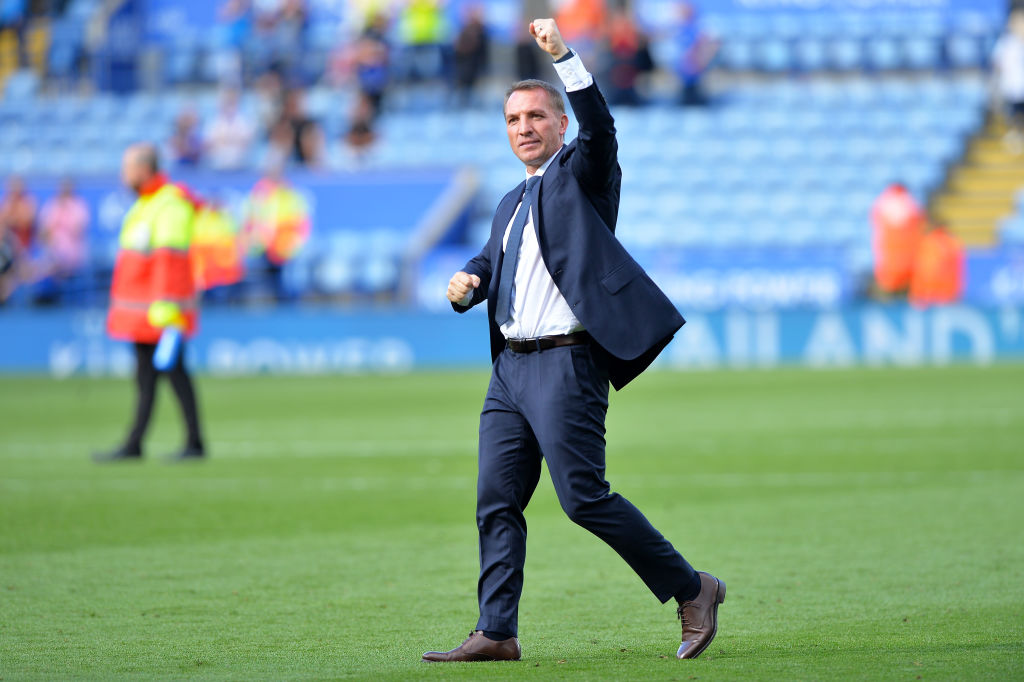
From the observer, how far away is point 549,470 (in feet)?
18.3

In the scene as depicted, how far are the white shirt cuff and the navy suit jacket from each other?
151 millimetres

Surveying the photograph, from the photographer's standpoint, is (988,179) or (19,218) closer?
(19,218)

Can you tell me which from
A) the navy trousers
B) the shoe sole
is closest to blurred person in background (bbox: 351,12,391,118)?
the navy trousers

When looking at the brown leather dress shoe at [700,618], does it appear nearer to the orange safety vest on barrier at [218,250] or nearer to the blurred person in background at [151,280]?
the blurred person in background at [151,280]

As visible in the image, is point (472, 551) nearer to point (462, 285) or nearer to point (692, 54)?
point (462, 285)

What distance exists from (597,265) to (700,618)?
4.15ft

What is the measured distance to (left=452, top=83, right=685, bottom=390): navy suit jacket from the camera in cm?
545

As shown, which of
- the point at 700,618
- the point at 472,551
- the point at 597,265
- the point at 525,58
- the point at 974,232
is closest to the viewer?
the point at 597,265

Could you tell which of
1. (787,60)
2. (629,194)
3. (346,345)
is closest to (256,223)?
(346,345)

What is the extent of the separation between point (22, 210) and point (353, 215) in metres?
5.55

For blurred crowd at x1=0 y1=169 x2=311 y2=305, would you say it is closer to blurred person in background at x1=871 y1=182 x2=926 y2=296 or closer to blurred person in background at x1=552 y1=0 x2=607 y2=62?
blurred person in background at x1=552 y1=0 x2=607 y2=62

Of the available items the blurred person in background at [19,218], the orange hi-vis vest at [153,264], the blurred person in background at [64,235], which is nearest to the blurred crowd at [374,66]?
the blurred person in background at [64,235]

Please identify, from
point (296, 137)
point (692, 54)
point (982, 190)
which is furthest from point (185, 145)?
point (982, 190)

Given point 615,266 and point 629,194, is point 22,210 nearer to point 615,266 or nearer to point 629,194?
point 629,194
